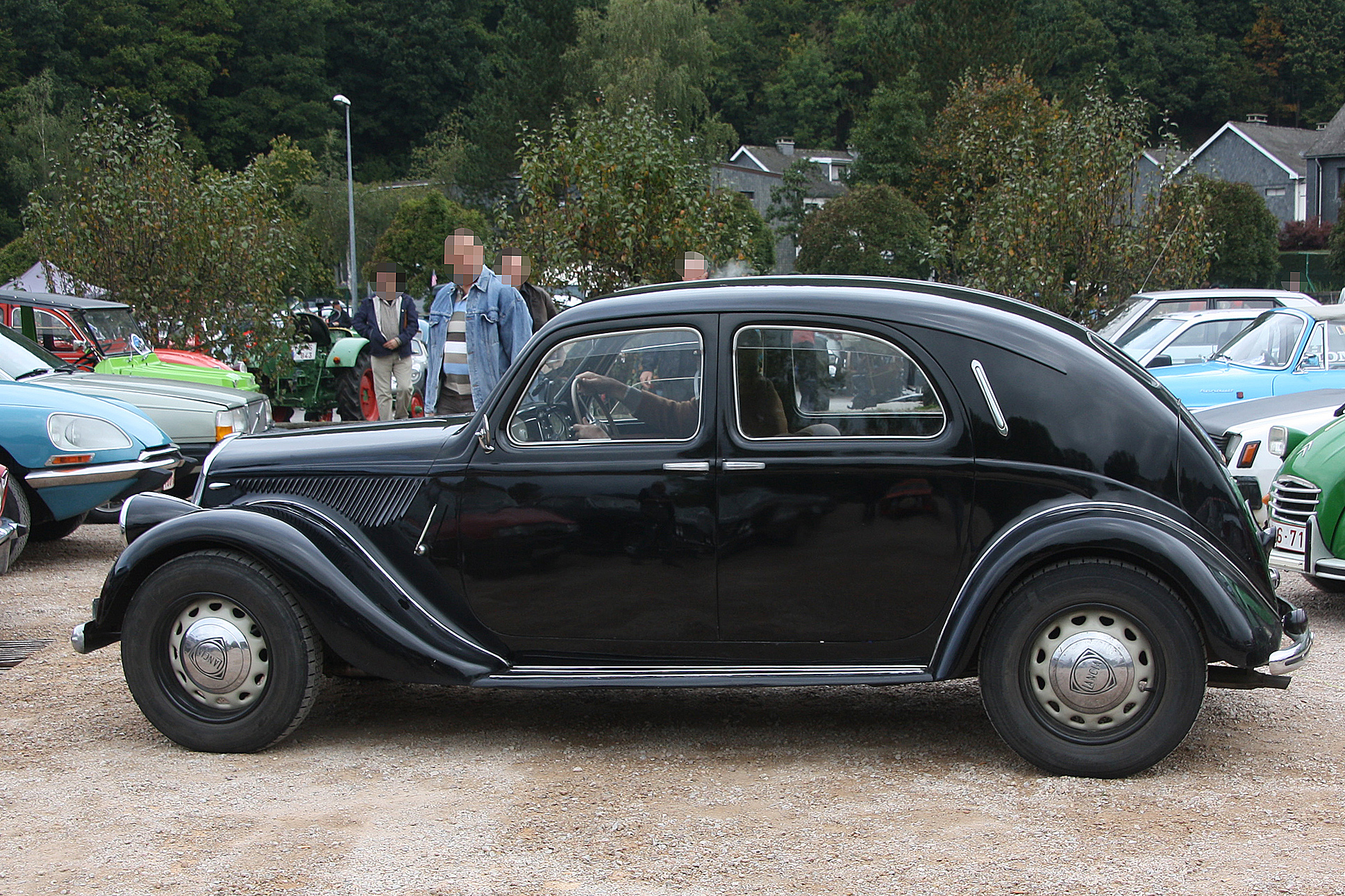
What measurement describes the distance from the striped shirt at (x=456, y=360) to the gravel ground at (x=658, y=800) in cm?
370

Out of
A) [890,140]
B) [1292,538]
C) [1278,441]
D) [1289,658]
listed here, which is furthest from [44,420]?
[890,140]

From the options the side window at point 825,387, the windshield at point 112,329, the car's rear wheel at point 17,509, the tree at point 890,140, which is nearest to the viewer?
the side window at point 825,387

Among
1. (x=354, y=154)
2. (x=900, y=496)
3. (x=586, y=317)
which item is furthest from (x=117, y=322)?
(x=354, y=154)

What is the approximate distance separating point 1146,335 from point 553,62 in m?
48.9

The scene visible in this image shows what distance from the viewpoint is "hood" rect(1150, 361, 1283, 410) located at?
1150 centimetres

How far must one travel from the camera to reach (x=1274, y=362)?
1159 cm

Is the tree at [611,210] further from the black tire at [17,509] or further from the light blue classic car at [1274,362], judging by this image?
the black tire at [17,509]

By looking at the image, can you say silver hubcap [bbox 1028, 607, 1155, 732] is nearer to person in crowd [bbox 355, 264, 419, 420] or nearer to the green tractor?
person in crowd [bbox 355, 264, 419, 420]

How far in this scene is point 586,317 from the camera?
4.80 metres

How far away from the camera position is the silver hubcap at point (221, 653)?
4.67 m

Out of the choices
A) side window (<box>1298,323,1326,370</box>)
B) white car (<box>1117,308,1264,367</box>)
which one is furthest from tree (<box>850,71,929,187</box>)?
side window (<box>1298,323,1326,370</box>)

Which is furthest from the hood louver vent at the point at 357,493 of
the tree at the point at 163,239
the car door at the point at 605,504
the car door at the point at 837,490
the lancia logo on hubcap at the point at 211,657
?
the tree at the point at 163,239

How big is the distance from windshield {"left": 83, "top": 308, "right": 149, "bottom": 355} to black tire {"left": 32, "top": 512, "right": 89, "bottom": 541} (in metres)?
4.63

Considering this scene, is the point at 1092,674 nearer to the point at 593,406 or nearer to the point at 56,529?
the point at 593,406
